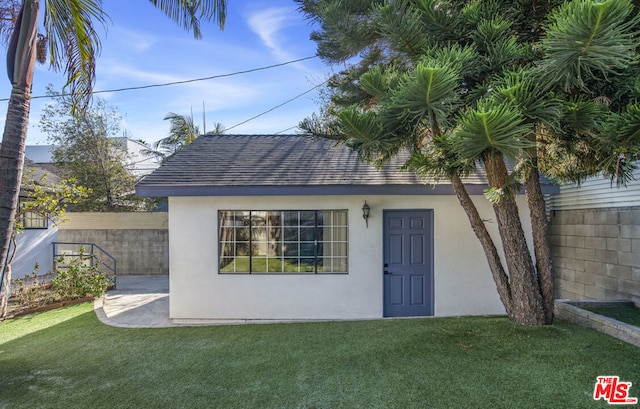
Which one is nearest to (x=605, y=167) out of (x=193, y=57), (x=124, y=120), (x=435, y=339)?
(x=435, y=339)

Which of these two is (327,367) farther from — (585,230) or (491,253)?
(585,230)

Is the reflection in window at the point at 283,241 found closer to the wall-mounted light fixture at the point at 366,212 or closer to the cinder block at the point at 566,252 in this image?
the wall-mounted light fixture at the point at 366,212

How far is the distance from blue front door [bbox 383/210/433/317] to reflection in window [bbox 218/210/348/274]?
894 mm

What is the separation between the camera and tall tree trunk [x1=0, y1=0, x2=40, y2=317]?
3695mm

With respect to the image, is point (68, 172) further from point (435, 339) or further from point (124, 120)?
point (435, 339)

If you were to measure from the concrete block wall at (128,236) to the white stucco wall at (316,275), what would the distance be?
5961 mm

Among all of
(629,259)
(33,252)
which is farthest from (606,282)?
(33,252)

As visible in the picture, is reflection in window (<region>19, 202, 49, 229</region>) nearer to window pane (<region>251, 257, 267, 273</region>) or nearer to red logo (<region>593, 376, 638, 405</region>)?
window pane (<region>251, 257, 267, 273</region>)

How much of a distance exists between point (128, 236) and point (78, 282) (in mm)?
4230

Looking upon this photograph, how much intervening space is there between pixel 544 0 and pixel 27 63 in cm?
597

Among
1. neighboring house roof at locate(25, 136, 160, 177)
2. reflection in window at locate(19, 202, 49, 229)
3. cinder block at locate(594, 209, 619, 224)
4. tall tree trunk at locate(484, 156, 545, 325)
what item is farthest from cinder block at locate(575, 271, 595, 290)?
neighboring house roof at locate(25, 136, 160, 177)

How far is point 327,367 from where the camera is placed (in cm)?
400

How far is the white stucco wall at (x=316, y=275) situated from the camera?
21.2 ft

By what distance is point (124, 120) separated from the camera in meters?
13.6
